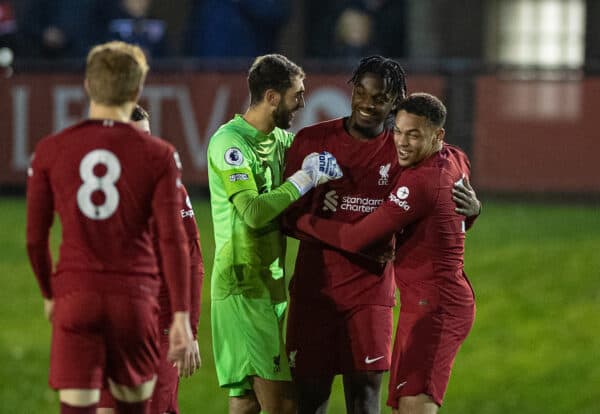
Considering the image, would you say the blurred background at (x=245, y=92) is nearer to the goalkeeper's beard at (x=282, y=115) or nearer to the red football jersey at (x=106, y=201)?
the goalkeeper's beard at (x=282, y=115)

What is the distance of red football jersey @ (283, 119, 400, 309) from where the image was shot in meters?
6.96

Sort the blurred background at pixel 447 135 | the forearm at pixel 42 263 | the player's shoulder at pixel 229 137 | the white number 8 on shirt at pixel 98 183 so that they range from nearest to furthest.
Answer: the white number 8 on shirt at pixel 98 183 < the forearm at pixel 42 263 < the player's shoulder at pixel 229 137 < the blurred background at pixel 447 135

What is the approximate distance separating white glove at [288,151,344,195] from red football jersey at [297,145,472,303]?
22 centimetres

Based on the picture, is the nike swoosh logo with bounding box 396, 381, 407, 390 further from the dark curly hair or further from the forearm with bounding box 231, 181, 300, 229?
the dark curly hair

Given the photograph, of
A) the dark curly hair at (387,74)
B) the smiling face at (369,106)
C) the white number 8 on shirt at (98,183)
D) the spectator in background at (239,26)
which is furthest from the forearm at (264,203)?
the spectator in background at (239,26)

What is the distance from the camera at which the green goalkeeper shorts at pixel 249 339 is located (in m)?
6.97

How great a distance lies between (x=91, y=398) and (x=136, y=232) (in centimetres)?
67

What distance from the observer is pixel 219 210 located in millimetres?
7051

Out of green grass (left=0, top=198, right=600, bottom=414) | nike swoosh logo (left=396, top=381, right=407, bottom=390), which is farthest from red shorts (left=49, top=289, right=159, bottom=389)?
green grass (left=0, top=198, right=600, bottom=414)

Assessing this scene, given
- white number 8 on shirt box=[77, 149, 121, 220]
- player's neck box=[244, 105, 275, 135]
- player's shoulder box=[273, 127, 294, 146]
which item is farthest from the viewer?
player's shoulder box=[273, 127, 294, 146]

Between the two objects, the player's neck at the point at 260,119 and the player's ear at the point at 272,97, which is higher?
the player's ear at the point at 272,97

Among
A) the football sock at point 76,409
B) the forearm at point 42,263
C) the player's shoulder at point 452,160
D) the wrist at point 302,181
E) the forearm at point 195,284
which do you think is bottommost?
the football sock at point 76,409

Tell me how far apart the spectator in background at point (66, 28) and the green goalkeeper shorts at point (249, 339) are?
30.3ft

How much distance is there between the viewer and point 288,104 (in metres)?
6.99
